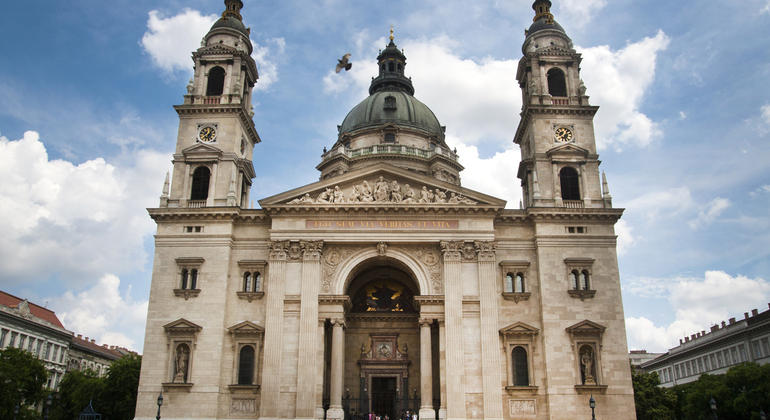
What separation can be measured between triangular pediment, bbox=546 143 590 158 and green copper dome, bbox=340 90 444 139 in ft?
68.8

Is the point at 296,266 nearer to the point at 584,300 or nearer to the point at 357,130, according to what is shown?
the point at 584,300

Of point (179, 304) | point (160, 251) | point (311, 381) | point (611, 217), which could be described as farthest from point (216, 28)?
point (611, 217)

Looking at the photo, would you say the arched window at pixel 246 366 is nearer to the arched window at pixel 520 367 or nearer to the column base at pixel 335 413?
the column base at pixel 335 413

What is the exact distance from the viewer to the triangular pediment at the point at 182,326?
3631cm

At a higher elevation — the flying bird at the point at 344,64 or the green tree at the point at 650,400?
the flying bird at the point at 344,64

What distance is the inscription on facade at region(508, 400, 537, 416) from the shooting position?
116ft

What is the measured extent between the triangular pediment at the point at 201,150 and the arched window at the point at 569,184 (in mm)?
22988

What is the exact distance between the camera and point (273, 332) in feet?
119

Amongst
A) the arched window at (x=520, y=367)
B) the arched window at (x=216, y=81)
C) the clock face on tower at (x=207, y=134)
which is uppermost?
the arched window at (x=216, y=81)

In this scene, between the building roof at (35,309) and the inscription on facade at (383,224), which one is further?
the building roof at (35,309)

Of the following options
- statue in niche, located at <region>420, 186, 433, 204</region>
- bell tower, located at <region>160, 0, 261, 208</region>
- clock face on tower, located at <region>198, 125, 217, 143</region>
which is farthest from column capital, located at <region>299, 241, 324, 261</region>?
clock face on tower, located at <region>198, 125, 217, 143</region>

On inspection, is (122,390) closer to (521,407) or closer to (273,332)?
(273,332)

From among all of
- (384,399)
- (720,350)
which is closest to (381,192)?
(384,399)

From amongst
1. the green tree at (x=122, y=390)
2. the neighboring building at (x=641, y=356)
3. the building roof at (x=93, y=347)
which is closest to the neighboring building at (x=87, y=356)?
the building roof at (x=93, y=347)
